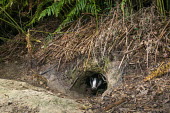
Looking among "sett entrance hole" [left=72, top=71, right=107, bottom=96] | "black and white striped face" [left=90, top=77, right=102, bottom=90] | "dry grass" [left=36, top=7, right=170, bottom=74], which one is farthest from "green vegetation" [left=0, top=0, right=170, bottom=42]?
"black and white striped face" [left=90, top=77, right=102, bottom=90]

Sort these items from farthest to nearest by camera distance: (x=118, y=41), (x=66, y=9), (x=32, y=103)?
(x=66, y=9), (x=118, y=41), (x=32, y=103)

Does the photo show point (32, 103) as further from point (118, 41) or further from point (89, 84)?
point (89, 84)

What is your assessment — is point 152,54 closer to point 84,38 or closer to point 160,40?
point 160,40

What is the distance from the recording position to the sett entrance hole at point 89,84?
372 cm

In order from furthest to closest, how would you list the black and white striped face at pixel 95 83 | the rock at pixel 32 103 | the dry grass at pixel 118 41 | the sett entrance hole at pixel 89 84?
the black and white striped face at pixel 95 83, the sett entrance hole at pixel 89 84, the dry grass at pixel 118 41, the rock at pixel 32 103

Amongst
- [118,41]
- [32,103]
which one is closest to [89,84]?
[118,41]

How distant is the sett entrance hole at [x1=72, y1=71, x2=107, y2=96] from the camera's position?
372cm

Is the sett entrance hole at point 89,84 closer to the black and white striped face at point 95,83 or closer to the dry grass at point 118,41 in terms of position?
the black and white striped face at point 95,83

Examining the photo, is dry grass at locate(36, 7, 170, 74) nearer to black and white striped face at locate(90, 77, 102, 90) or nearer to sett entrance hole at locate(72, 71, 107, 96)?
sett entrance hole at locate(72, 71, 107, 96)

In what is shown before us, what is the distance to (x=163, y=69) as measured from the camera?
104 inches

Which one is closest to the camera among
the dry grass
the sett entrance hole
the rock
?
the rock

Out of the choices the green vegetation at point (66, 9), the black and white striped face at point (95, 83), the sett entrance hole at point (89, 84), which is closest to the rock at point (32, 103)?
the sett entrance hole at point (89, 84)

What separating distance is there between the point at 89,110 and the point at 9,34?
3.09 meters

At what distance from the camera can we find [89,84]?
4.57 meters
